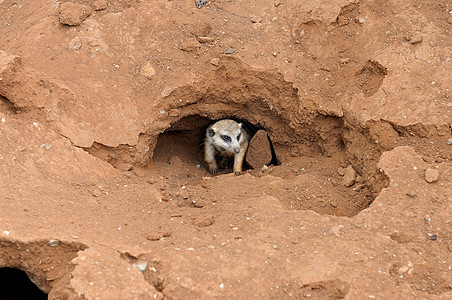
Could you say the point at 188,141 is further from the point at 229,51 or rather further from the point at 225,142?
the point at 229,51

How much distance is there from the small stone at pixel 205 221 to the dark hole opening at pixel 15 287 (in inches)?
80.1

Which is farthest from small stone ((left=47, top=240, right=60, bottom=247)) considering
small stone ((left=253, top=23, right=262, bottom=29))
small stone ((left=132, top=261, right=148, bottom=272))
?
small stone ((left=253, top=23, right=262, bottom=29))

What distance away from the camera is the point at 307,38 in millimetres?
5332

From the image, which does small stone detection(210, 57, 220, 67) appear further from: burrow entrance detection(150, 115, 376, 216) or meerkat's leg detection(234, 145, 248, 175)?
meerkat's leg detection(234, 145, 248, 175)

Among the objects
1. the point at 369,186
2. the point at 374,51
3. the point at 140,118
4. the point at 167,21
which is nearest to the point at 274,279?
the point at 369,186

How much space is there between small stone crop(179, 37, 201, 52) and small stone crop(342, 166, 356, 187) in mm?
2129

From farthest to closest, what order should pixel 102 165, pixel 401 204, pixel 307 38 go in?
pixel 307 38
pixel 102 165
pixel 401 204

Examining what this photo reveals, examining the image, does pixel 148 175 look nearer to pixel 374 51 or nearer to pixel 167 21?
pixel 167 21

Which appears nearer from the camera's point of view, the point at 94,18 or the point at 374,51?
the point at 374,51

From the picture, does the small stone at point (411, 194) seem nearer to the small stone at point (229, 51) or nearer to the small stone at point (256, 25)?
the small stone at point (229, 51)

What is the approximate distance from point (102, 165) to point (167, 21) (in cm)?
190

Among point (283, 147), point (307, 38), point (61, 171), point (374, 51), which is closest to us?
point (61, 171)

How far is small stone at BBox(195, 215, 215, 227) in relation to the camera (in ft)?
12.1

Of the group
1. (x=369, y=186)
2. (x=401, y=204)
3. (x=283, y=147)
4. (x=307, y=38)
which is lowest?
(x=283, y=147)
